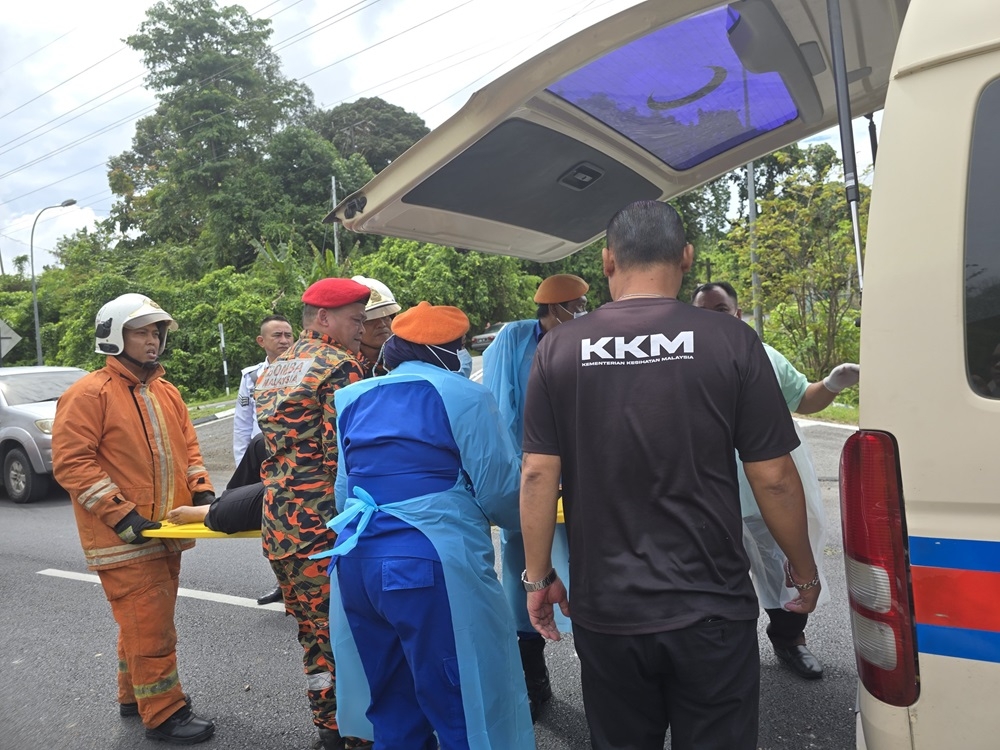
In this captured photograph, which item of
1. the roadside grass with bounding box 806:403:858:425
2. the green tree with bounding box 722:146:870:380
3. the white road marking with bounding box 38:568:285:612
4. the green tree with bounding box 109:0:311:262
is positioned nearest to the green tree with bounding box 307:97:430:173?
the green tree with bounding box 109:0:311:262

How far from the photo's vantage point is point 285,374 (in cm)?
298

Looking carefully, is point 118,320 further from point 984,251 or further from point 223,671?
point 984,251

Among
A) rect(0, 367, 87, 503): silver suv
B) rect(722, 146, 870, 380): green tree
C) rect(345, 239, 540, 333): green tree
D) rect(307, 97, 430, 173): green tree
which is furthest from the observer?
rect(307, 97, 430, 173): green tree

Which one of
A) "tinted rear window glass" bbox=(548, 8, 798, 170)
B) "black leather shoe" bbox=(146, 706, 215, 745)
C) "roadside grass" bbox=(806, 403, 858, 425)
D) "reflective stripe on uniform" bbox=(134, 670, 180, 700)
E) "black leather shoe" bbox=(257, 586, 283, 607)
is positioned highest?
"tinted rear window glass" bbox=(548, 8, 798, 170)

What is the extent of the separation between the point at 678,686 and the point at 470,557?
0.81m

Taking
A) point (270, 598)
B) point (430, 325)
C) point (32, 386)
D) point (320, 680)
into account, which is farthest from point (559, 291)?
point (32, 386)

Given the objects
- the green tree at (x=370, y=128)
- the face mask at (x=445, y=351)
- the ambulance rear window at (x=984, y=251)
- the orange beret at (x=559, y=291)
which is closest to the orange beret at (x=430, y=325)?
the face mask at (x=445, y=351)

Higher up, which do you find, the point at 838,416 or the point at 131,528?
the point at 131,528

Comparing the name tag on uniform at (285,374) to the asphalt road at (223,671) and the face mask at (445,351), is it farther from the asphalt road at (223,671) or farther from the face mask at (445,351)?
the asphalt road at (223,671)

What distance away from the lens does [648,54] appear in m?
2.10

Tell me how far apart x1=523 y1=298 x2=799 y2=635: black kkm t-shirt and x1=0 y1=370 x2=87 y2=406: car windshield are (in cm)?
1048

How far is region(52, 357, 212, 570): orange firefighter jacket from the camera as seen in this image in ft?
10.7

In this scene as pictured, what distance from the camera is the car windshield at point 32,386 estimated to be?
998 centimetres

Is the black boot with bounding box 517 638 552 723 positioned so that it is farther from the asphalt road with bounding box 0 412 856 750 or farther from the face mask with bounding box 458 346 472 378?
the face mask with bounding box 458 346 472 378
